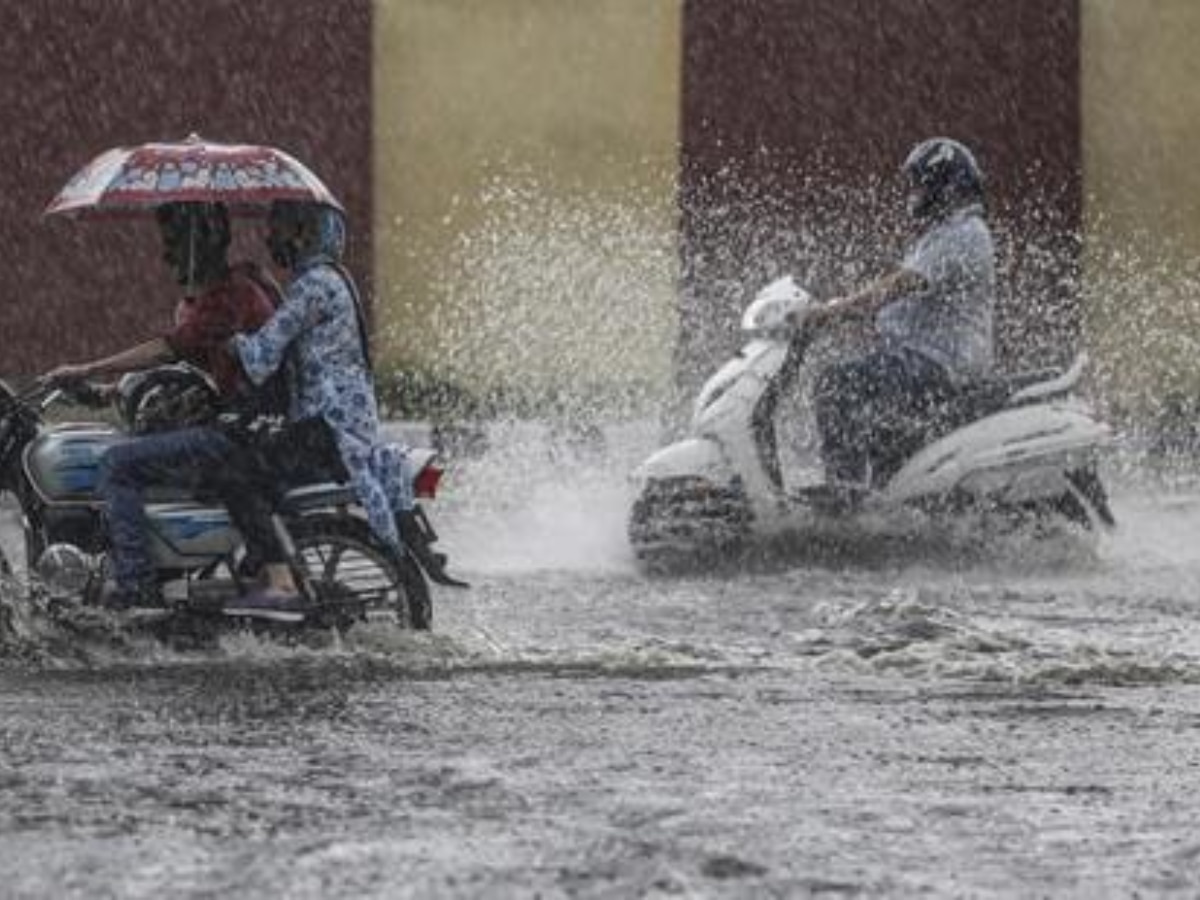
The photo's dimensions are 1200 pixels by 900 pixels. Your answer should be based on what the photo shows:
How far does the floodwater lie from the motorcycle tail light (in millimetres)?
419

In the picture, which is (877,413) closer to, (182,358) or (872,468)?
(872,468)

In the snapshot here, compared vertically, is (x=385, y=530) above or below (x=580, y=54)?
below

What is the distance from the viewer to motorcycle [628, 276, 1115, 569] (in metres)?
11.6

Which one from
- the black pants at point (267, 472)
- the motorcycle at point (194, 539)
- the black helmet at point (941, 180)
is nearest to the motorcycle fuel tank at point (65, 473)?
the motorcycle at point (194, 539)

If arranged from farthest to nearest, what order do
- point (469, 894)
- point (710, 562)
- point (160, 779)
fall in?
point (710, 562) < point (160, 779) < point (469, 894)

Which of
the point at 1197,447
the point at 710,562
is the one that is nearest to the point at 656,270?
the point at 1197,447

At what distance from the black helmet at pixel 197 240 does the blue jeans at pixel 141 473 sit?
1.77ft

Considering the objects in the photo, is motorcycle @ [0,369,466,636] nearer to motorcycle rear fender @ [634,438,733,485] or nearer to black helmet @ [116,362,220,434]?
black helmet @ [116,362,220,434]

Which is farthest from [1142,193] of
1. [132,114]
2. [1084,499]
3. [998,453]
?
[998,453]

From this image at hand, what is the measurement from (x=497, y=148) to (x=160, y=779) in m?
11.0

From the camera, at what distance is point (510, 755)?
23.7 ft

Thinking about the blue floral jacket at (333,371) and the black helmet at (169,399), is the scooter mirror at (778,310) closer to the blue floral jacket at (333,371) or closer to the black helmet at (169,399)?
the blue floral jacket at (333,371)

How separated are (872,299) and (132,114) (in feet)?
22.2

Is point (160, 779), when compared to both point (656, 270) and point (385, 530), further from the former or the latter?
point (656, 270)
